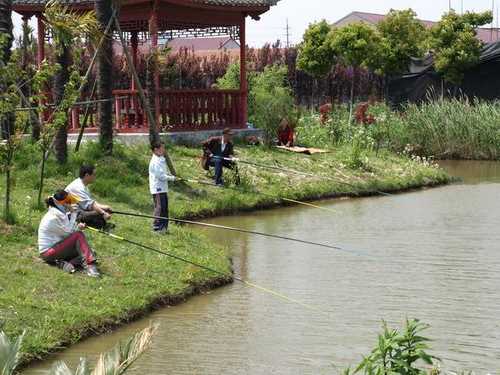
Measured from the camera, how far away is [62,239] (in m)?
11.3

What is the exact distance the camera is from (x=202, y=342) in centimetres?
973

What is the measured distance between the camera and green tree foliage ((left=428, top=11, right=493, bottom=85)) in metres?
35.8

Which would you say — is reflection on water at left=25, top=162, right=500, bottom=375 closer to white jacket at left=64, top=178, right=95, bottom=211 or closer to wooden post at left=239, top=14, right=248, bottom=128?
white jacket at left=64, top=178, right=95, bottom=211

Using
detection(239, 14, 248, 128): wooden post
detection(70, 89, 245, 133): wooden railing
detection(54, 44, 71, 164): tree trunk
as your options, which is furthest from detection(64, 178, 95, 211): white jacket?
detection(239, 14, 248, 128): wooden post

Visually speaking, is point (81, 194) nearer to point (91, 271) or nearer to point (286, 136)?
point (91, 271)

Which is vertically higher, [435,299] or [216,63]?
[216,63]

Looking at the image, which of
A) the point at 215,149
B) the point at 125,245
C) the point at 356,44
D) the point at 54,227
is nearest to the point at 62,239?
the point at 54,227

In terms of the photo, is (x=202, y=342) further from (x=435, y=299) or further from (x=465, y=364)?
(x=435, y=299)

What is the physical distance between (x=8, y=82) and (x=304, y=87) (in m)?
28.2

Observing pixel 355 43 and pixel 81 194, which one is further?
pixel 355 43

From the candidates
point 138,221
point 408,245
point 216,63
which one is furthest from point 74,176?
point 216,63

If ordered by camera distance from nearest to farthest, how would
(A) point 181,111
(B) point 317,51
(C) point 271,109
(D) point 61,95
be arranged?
1. (D) point 61,95
2. (A) point 181,111
3. (C) point 271,109
4. (B) point 317,51

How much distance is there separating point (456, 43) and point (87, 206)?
25780 millimetres

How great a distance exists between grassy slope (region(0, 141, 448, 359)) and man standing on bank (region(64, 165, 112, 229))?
0.23 m
